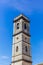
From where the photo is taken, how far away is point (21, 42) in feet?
110

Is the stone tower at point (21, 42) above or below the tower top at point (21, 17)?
below

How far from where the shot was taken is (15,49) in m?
34.2

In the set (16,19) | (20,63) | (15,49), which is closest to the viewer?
(20,63)

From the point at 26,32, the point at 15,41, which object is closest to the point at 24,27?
the point at 26,32

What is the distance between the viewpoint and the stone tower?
3266cm

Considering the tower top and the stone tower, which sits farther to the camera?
the tower top

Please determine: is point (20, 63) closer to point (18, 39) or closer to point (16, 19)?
point (18, 39)

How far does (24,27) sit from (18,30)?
4.51ft

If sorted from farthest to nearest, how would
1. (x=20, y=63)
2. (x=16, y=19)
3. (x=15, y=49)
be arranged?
(x=16, y=19) → (x=15, y=49) → (x=20, y=63)

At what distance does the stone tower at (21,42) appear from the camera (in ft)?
107

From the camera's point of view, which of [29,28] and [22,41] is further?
[29,28]

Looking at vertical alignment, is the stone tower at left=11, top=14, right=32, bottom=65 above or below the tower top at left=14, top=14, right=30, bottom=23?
below

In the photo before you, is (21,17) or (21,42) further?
(21,17)

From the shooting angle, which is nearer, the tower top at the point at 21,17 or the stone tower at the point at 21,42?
the stone tower at the point at 21,42
